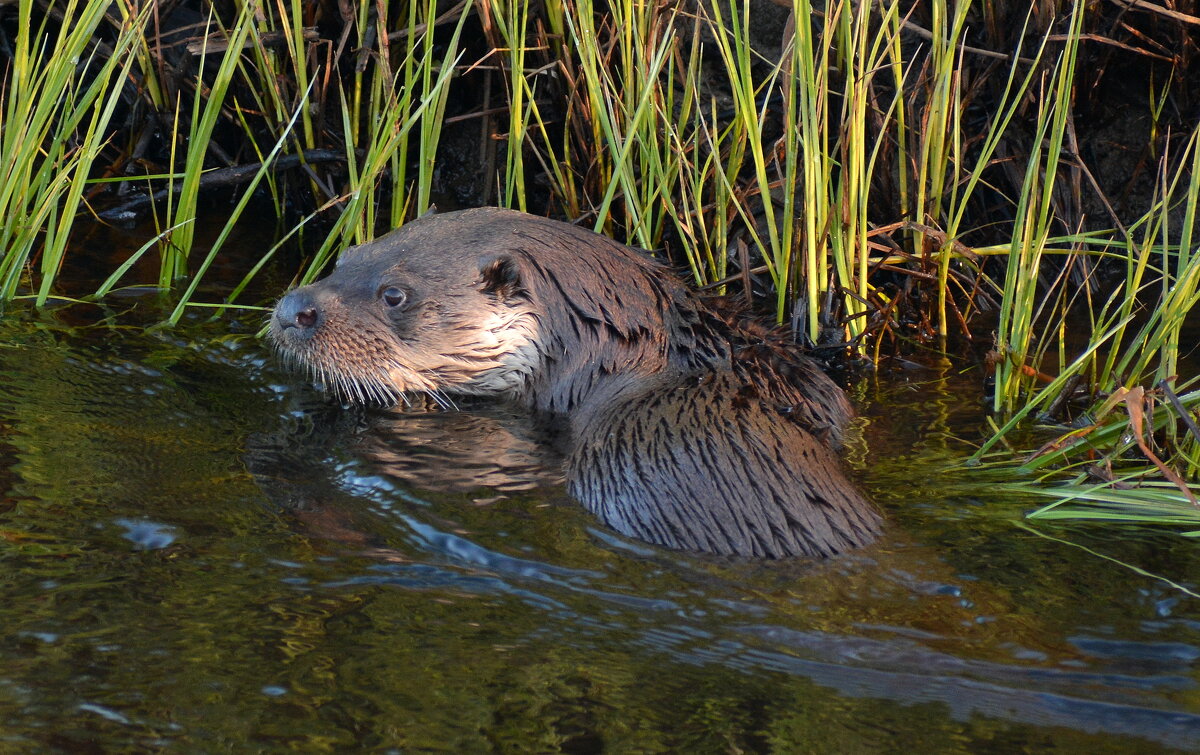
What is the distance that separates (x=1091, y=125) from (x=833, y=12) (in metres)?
1.25

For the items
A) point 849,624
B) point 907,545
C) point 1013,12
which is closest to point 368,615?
point 849,624

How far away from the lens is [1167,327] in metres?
2.74

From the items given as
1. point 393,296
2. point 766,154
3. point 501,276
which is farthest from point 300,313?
point 766,154

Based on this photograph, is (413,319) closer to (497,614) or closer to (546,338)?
(546,338)

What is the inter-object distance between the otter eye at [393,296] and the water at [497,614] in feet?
1.22

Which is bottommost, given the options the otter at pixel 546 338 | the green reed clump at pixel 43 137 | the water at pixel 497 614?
the water at pixel 497 614

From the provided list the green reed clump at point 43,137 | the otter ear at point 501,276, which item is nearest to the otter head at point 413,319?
the otter ear at point 501,276

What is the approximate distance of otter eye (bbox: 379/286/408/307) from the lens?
3.20 m

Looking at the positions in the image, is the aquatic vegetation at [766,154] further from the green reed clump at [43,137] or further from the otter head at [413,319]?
the otter head at [413,319]

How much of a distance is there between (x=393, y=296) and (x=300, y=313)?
231 mm

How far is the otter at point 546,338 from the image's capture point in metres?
2.84

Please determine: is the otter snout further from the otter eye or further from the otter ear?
the otter ear

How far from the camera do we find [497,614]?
2184 mm

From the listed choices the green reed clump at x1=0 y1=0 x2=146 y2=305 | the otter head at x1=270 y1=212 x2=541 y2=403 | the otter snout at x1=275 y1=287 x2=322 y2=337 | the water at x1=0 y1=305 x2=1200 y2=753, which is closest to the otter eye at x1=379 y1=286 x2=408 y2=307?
the otter head at x1=270 y1=212 x2=541 y2=403
